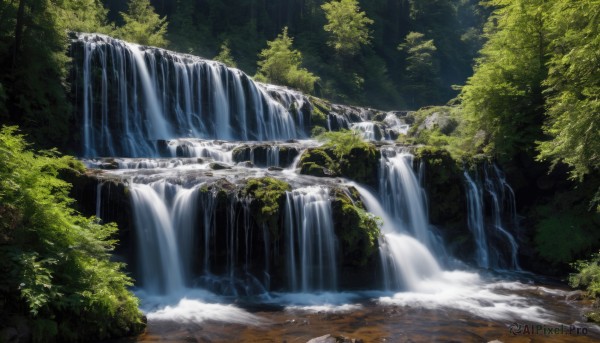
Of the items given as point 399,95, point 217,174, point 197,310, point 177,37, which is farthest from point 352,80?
point 197,310

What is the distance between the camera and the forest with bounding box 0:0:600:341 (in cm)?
723

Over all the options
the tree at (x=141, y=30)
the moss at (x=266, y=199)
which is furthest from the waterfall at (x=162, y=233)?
the tree at (x=141, y=30)

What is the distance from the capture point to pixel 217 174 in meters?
13.7

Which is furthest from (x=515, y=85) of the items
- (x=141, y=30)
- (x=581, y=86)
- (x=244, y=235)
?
(x=141, y=30)

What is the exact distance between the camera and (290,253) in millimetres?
12070

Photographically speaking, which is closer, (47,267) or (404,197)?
(47,267)

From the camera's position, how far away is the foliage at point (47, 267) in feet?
21.9

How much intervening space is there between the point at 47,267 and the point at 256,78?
98.0 feet

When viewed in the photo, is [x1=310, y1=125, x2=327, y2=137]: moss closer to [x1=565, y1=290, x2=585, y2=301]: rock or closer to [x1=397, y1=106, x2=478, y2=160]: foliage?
[x1=397, y1=106, x2=478, y2=160]: foliage

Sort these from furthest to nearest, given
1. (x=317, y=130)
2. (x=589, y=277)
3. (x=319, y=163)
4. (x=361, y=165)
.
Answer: (x=317, y=130), (x=319, y=163), (x=361, y=165), (x=589, y=277)

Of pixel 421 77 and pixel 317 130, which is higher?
pixel 421 77

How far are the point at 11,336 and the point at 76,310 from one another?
0.97m

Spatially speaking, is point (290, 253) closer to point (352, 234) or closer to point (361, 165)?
point (352, 234)

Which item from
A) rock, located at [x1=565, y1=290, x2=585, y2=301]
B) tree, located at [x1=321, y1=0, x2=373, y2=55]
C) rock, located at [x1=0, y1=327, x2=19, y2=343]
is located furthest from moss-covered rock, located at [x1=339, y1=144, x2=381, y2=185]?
tree, located at [x1=321, y1=0, x2=373, y2=55]
